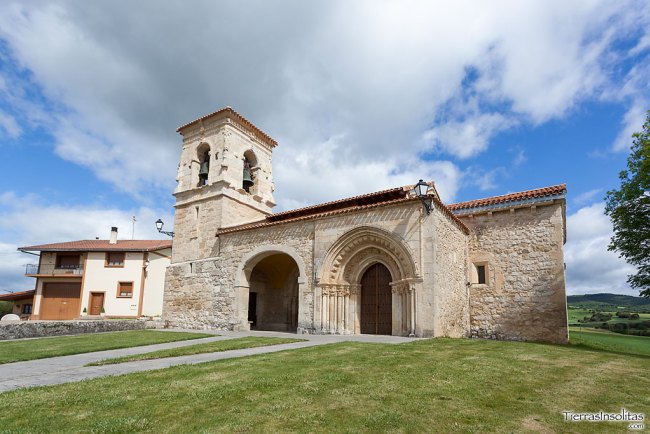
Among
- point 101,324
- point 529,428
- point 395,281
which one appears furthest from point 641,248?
point 101,324

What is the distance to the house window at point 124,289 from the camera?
2847 centimetres

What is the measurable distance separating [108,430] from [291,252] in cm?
1170

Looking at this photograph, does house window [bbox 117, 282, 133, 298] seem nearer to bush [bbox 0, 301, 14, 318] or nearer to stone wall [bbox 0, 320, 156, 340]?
bush [bbox 0, 301, 14, 318]

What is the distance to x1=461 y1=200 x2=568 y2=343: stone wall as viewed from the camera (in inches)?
588

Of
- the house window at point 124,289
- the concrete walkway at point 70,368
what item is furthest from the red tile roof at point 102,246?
the concrete walkway at point 70,368

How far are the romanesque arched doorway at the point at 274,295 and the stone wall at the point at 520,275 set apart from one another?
7989 mm

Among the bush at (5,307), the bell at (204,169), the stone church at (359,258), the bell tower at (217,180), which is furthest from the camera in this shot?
the bush at (5,307)

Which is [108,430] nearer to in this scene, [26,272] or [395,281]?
[395,281]

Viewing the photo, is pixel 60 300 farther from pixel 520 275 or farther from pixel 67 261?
pixel 520 275

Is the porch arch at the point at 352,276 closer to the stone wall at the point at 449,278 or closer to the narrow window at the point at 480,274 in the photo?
the stone wall at the point at 449,278

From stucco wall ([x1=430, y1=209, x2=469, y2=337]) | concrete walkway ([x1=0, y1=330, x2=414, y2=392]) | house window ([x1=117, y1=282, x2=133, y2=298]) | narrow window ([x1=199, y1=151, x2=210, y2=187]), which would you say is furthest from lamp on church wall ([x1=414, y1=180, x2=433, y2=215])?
house window ([x1=117, y1=282, x2=133, y2=298])

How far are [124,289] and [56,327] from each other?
13.8 meters

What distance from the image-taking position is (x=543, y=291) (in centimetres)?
1510

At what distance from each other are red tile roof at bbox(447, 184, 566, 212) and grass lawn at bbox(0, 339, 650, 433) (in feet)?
30.2
